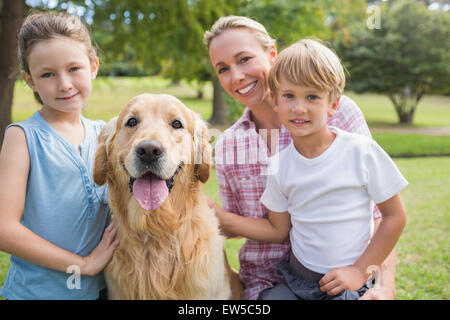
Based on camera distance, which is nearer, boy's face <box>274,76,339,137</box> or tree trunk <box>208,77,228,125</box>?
boy's face <box>274,76,339,137</box>

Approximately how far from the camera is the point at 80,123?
95.5 inches

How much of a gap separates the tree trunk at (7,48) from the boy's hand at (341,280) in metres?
6.68

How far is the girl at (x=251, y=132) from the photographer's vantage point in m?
2.70

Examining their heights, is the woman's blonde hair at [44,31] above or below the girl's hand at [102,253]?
above

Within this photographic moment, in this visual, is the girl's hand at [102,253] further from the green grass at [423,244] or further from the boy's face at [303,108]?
the green grass at [423,244]

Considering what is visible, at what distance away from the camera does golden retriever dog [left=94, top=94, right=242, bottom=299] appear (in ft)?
7.28

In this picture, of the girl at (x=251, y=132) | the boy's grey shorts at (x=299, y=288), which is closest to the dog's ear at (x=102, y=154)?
the girl at (x=251, y=132)

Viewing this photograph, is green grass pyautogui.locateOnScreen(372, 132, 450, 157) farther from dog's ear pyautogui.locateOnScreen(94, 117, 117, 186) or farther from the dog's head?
dog's ear pyautogui.locateOnScreen(94, 117, 117, 186)

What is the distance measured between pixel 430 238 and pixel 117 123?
15.3 ft

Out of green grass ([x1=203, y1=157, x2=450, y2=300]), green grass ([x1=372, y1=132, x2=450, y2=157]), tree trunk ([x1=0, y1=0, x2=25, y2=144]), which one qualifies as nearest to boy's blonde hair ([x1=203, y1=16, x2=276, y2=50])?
green grass ([x1=203, y1=157, x2=450, y2=300])

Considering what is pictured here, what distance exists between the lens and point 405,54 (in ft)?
64.5

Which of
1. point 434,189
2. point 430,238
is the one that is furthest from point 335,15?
point 430,238

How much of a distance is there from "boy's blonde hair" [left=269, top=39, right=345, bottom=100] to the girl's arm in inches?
59.3
